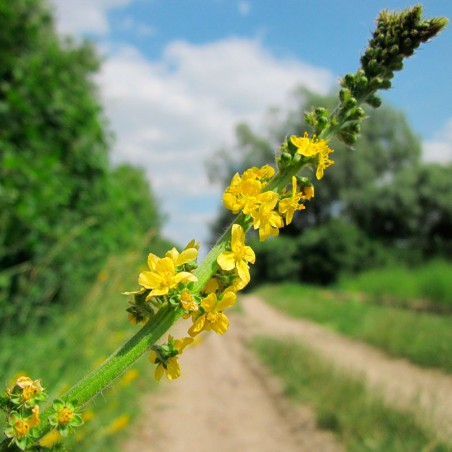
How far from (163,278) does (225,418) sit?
24.7ft

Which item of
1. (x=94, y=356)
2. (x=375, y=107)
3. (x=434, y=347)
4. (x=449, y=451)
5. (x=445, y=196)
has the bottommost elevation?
(x=94, y=356)

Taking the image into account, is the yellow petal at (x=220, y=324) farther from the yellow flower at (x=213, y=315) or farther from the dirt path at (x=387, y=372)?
the dirt path at (x=387, y=372)

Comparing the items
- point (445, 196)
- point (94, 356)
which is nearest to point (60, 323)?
point (94, 356)

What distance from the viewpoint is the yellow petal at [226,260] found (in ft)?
3.11

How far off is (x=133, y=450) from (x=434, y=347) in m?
7.82

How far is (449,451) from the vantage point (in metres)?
4.20

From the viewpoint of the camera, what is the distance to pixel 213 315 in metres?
0.96

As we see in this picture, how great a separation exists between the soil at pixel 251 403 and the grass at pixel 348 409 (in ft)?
0.67

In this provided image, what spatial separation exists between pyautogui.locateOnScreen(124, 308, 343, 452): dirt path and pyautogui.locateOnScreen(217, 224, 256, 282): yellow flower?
5599 mm

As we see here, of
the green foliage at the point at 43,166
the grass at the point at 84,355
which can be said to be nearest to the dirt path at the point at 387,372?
the grass at the point at 84,355

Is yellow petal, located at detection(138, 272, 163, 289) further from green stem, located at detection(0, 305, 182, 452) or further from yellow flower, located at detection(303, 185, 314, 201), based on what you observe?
yellow flower, located at detection(303, 185, 314, 201)

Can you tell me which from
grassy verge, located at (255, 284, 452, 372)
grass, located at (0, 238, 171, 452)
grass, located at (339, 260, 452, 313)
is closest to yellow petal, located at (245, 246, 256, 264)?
grass, located at (0, 238, 171, 452)

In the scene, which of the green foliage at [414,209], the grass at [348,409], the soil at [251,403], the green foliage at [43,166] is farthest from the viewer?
the green foliage at [414,209]

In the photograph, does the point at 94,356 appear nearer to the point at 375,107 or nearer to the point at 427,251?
the point at 375,107
